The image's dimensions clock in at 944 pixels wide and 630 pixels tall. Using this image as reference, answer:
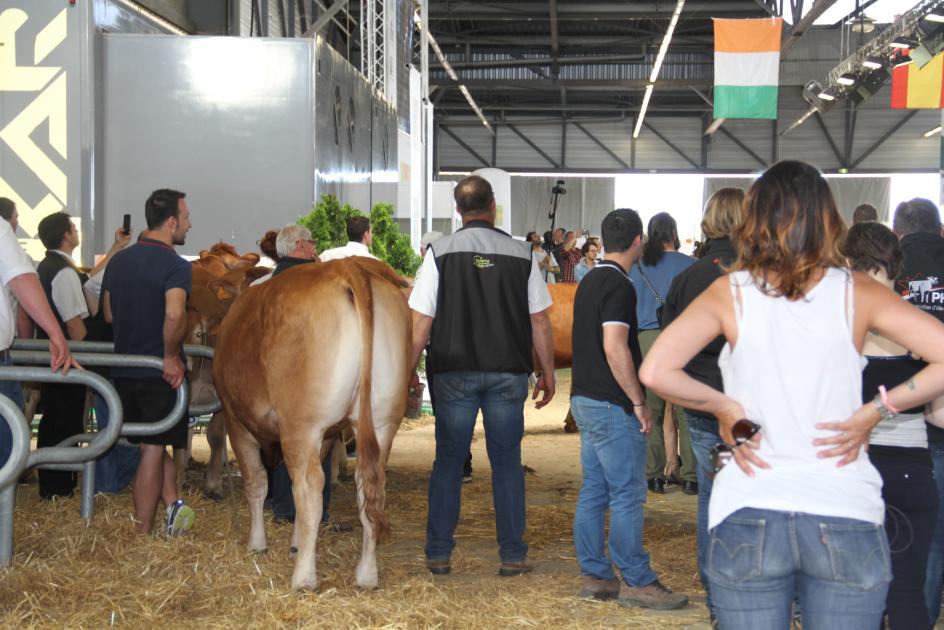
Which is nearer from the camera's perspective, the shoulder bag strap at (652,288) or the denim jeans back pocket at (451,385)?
the denim jeans back pocket at (451,385)

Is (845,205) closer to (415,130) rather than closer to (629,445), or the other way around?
(415,130)

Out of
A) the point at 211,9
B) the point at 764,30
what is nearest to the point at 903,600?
the point at 764,30

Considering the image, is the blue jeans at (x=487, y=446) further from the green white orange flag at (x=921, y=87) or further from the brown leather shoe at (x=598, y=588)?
the green white orange flag at (x=921, y=87)

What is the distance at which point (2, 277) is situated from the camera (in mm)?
4637

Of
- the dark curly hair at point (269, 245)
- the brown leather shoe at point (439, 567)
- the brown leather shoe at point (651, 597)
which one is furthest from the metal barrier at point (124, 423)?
the dark curly hair at point (269, 245)

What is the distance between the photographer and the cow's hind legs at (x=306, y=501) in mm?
4859

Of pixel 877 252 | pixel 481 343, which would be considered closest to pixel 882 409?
pixel 877 252

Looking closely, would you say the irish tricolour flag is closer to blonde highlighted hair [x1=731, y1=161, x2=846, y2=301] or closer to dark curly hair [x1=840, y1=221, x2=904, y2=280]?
dark curly hair [x1=840, y1=221, x2=904, y2=280]

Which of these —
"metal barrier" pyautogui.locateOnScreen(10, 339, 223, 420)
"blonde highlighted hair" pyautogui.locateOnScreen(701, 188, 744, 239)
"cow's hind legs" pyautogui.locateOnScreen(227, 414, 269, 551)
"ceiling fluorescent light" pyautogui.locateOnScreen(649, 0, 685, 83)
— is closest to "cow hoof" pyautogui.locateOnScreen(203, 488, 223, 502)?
"metal barrier" pyautogui.locateOnScreen(10, 339, 223, 420)

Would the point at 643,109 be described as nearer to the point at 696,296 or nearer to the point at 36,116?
the point at 36,116

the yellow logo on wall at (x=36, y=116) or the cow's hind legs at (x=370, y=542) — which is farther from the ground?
the yellow logo on wall at (x=36, y=116)

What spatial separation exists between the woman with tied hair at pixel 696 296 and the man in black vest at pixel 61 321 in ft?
13.0

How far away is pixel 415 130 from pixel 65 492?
7452mm

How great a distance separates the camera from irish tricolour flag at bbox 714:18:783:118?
16.4 m
